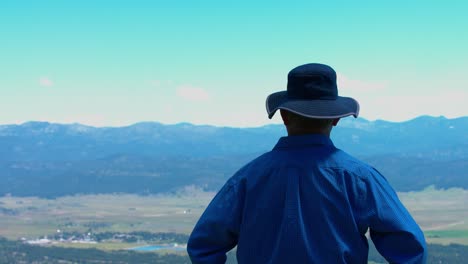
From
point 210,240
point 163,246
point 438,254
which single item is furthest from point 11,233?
point 210,240

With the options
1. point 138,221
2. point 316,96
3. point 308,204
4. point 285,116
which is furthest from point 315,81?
point 138,221

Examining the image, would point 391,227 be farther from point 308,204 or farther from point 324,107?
point 324,107

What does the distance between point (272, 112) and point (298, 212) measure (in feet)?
1.82

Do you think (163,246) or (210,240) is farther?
(163,246)

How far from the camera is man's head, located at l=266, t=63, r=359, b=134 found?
376 centimetres

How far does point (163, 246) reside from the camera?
123125 millimetres

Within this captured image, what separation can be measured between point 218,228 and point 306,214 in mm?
501

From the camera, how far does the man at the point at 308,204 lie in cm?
369

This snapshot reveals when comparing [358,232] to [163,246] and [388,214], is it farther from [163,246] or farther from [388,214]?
[163,246]

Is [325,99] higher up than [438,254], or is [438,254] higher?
[325,99]

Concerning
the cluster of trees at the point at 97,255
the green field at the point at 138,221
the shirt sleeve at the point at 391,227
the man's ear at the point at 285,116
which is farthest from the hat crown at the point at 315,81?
the green field at the point at 138,221

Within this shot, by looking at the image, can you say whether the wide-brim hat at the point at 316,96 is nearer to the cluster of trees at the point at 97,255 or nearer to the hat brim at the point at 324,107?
the hat brim at the point at 324,107

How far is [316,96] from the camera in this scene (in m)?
3.83

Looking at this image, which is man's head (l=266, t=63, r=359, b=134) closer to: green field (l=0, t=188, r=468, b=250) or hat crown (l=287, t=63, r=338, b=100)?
hat crown (l=287, t=63, r=338, b=100)
